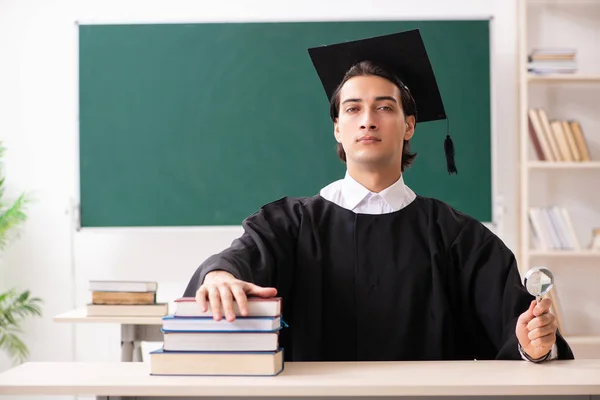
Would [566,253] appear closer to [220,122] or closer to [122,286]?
[220,122]

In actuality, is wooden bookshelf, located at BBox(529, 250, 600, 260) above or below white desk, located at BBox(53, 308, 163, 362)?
above

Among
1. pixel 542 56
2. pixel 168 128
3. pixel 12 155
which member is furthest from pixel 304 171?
pixel 12 155

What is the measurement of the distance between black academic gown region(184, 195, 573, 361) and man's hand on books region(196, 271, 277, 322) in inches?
18.4

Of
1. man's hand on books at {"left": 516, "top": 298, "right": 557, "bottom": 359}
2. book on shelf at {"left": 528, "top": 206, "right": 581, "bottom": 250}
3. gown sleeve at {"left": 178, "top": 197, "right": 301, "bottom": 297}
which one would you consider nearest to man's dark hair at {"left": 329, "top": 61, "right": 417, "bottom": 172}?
gown sleeve at {"left": 178, "top": 197, "right": 301, "bottom": 297}

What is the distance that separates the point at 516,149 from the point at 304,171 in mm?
1255

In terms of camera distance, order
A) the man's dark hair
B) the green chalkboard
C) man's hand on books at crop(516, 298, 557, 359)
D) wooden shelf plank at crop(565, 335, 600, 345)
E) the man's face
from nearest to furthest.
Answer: man's hand on books at crop(516, 298, 557, 359), the man's face, the man's dark hair, wooden shelf plank at crop(565, 335, 600, 345), the green chalkboard

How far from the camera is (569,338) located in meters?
4.43

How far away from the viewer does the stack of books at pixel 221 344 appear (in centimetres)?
158

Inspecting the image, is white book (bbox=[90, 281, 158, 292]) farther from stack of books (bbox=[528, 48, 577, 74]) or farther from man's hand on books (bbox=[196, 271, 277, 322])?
stack of books (bbox=[528, 48, 577, 74])

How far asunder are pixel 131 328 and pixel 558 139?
257 cm

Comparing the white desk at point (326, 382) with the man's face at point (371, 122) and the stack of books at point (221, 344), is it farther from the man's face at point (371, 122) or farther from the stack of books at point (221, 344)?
the man's face at point (371, 122)

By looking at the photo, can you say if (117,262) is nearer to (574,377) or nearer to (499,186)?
(499,186)

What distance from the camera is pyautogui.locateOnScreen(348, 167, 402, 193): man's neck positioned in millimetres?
2379

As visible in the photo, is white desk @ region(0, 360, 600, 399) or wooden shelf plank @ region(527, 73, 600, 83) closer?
white desk @ region(0, 360, 600, 399)
